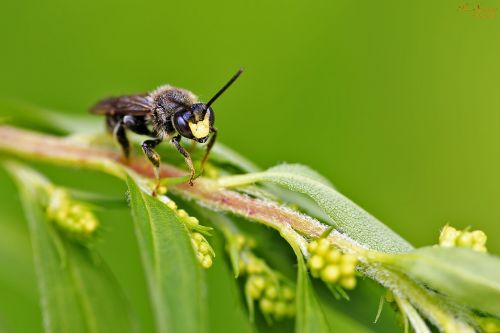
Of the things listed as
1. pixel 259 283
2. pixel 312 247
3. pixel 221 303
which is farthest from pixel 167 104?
pixel 221 303

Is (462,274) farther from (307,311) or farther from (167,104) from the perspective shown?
(167,104)

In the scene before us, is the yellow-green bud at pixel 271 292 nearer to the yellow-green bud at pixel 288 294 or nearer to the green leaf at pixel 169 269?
the yellow-green bud at pixel 288 294

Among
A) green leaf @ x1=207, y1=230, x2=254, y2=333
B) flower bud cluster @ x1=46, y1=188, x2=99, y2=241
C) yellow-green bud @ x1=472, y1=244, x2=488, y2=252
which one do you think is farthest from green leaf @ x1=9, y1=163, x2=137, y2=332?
green leaf @ x1=207, y1=230, x2=254, y2=333

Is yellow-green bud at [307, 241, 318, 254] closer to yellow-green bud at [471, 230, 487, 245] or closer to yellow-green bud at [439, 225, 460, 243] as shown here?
yellow-green bud at [439, 225, 460, 243]

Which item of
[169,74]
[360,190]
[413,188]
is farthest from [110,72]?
[413,188]

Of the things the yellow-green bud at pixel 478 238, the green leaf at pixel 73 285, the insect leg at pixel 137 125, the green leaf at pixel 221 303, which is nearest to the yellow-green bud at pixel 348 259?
the yellow-green bud at pixel 478 238
